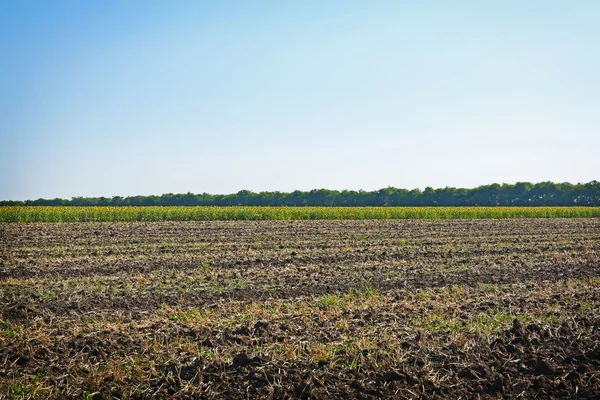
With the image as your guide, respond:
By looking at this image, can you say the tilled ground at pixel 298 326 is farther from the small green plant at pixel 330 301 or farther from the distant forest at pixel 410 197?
the distant forest at pixel 410 197

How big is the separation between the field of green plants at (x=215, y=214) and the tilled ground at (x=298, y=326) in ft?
74.0

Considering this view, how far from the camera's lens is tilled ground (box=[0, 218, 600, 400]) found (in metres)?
6.35

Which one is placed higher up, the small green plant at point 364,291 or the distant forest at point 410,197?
the distant forest at point 410,197

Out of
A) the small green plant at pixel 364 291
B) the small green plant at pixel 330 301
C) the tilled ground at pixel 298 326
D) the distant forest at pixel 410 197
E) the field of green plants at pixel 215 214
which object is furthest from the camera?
the distant forest at pixel 410 197

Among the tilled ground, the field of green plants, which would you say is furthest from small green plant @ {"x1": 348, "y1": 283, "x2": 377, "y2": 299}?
the field of green plants

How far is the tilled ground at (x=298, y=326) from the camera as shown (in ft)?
20.8

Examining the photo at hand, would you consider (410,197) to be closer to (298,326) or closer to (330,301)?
(330,301)

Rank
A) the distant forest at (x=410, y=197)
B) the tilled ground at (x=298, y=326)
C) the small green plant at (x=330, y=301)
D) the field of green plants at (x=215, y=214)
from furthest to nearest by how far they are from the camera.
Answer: the distant forest at (x=410, y=197), the field of green plants at (x=215, y=214), the small green plant at (x=330, y=301), the tilled ground at (x=298, y=326)

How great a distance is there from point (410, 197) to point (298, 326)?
83.7 meters

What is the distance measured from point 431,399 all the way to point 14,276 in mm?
11713

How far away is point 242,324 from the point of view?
28.6 feet

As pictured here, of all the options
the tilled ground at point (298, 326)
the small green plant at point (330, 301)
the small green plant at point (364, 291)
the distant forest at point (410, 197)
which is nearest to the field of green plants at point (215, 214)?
the tilled ground at point (298, 326)

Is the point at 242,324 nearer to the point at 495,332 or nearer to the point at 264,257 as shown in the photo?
the point at 495,332

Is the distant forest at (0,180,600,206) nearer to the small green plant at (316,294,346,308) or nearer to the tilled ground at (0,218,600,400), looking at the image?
the tilled ground at (0,218,600,400)
